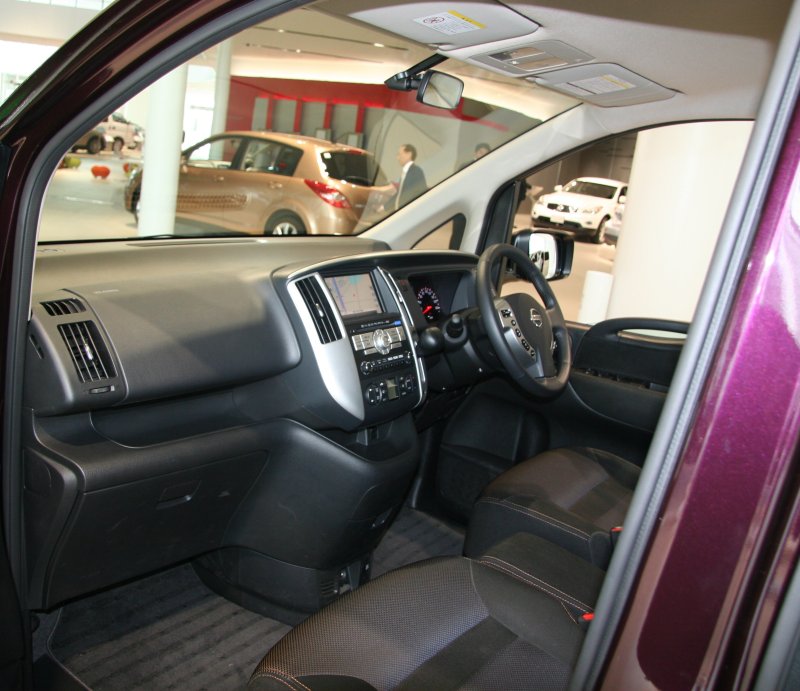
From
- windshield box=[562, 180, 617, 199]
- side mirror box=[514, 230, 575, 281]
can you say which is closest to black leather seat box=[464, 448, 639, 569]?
side mirror box=[514, 230, 575, 281]

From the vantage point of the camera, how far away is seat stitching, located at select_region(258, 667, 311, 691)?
4.39 ft

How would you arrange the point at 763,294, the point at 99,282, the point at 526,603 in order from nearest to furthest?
the point at 763,294 → the point at 526,603 → the point at 99,282

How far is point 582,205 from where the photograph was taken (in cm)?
598

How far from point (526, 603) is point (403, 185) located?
192 cm

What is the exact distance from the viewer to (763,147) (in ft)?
2.23

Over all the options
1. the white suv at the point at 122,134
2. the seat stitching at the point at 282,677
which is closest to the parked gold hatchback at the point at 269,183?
the white suv at the point at 122,134

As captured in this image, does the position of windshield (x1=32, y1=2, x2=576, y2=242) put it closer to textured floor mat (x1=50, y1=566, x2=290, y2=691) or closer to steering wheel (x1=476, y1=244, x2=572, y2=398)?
steering wheel (x1=476, y1=244, x2=572, y2=398)

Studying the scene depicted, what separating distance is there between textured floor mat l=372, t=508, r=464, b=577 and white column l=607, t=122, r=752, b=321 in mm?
2768

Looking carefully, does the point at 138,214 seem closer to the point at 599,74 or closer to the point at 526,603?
the point at 599,74

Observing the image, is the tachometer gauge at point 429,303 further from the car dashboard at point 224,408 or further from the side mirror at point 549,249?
the side mirror at point 549,249

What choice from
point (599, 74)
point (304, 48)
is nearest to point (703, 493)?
point (599, 74)

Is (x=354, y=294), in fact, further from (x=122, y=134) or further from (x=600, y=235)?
(x=600, y=235)

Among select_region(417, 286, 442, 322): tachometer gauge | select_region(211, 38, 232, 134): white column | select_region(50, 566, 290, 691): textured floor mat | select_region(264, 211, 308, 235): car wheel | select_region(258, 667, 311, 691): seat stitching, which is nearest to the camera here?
select_region(258, 667, 311, 691): seat stitching

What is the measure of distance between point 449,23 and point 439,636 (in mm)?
1362
